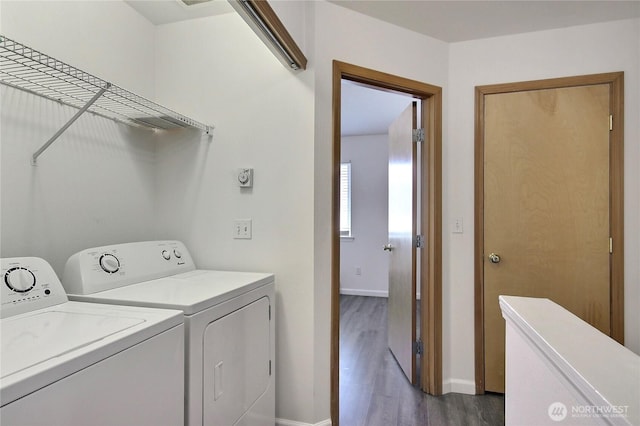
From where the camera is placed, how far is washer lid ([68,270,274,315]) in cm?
107

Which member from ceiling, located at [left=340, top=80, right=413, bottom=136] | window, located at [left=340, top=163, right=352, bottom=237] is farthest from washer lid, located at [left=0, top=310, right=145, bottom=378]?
window, located at [left=340, top=163, right=352, bottom=237]

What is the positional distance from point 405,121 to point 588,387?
2122 mm

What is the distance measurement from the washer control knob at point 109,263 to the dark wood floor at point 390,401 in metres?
1.51

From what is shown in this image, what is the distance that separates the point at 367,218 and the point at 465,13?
3144 mm

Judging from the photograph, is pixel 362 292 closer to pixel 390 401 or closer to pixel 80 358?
pixel 390 401

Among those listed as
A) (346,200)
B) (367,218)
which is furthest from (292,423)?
(346,200)

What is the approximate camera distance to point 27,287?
1057 millimetres

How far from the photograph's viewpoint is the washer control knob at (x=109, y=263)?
130 cm

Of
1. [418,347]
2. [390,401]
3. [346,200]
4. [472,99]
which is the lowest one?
[390,401]

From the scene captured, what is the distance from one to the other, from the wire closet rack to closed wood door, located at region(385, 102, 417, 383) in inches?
56.5

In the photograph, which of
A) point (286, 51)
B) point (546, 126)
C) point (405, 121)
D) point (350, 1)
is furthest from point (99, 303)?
point (546, 126)

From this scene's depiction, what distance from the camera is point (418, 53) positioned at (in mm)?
2059

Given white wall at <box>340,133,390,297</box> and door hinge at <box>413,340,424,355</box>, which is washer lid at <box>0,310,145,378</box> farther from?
white wall at <box>340,133,390,297</box>

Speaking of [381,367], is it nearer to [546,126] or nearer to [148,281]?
[148,281]
